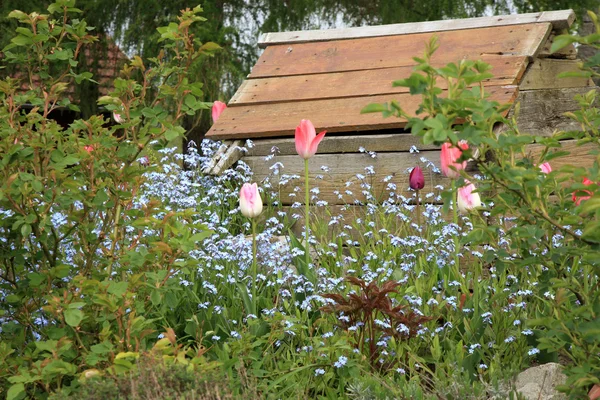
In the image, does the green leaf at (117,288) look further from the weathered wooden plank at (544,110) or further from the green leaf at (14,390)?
the weathered wooden plank at (544,110)

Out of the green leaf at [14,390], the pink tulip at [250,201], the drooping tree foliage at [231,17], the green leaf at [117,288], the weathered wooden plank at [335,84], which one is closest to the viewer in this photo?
the green leaf at [14,390]

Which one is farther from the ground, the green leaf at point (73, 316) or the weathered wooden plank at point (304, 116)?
the weathered wooden plank at point (304, 116)

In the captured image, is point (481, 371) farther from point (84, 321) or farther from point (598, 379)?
point (84, 321)

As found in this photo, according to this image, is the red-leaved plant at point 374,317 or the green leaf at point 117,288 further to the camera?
the red-leaved plant at point 374,317

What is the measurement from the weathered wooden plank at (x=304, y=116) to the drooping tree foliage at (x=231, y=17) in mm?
2816

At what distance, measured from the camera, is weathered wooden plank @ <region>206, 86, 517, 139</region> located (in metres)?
5.33

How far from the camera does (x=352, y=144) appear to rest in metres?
5.39

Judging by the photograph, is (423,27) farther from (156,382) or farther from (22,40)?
(156,382)

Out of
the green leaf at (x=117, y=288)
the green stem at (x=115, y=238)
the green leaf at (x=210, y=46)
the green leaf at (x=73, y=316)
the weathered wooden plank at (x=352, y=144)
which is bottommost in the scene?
the green leaf at (x=73, y=316)

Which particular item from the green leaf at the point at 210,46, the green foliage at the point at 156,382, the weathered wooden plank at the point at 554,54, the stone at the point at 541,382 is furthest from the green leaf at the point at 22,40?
the weathered wooden plank at the point at 554,54

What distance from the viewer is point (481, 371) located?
311 centimetres

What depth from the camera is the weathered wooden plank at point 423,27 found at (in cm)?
573

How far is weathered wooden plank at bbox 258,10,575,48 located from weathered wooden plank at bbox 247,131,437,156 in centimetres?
120

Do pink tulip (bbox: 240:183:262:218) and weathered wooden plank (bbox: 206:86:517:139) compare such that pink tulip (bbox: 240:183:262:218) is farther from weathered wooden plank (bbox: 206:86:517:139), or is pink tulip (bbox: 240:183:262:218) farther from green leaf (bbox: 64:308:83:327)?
weathered wooden plank (bbox: 206:86:517:139)
